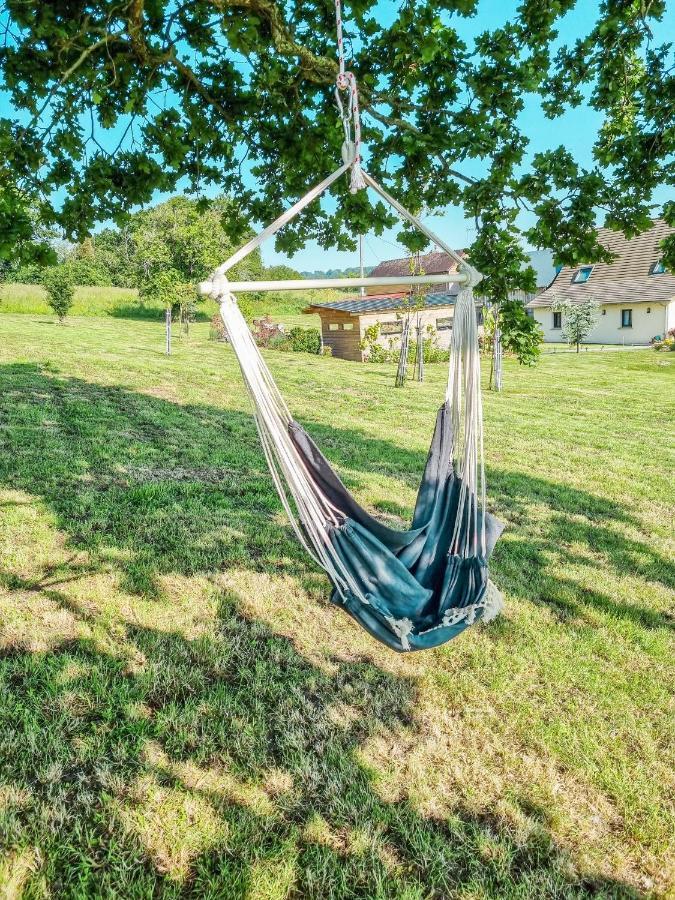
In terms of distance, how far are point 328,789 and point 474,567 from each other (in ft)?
2.95

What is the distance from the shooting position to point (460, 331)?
7.85 feet

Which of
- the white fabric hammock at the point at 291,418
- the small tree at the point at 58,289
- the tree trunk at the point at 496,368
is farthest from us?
the small tree at the point at 58,289

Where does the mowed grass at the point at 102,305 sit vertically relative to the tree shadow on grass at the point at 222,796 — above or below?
above

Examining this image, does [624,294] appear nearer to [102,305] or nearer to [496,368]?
[496,368]

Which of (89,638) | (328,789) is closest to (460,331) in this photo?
(328,789)

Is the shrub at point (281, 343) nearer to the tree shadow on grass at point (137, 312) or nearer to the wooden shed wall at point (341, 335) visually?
the wooden shed wall at point (341, 335)

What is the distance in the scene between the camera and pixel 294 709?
84.4 inches

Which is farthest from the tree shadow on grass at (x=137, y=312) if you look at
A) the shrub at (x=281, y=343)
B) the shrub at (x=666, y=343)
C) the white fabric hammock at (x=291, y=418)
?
the white fabric hammock at (x=291, y=418)

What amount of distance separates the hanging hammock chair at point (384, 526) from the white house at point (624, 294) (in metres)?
22.0

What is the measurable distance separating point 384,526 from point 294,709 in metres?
0.76

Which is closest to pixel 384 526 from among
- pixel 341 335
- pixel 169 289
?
pixel 169 289

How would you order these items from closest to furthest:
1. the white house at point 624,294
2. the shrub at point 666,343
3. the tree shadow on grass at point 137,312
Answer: the shrub at point 666,343 < the white house at point 624,294 < the tree shadow on grass at point 137,312

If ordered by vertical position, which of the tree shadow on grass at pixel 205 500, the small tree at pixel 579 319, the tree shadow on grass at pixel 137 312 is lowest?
the tree shadow on grass at pixel 205 500

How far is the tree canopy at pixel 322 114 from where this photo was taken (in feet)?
10.8
